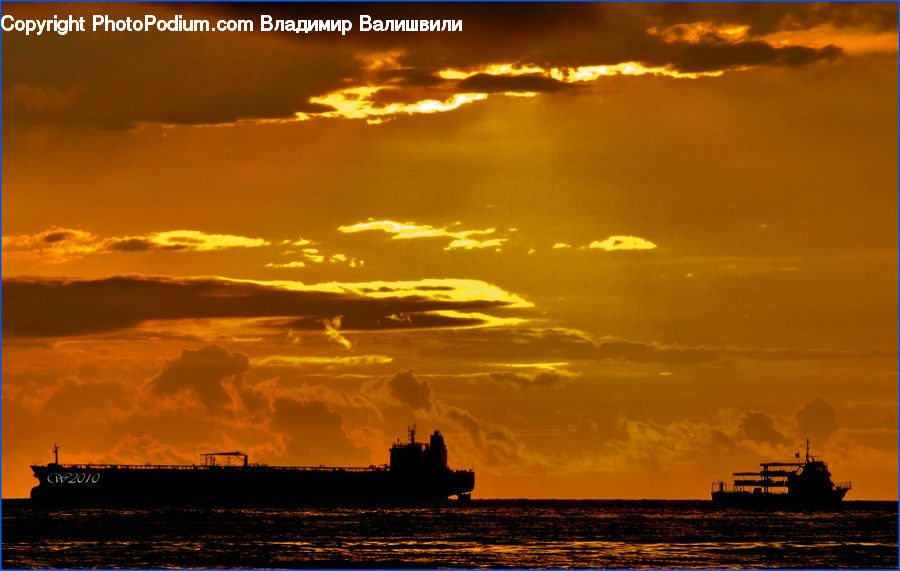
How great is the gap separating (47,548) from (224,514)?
56555 mm

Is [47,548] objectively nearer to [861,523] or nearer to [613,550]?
[613,550]

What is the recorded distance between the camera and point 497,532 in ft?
421

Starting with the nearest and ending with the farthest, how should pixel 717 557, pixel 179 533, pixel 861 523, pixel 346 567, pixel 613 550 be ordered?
1. pixel 346 567
2. pixel 717 557
3. pixel 613 550
4. pixel 179 533
5. pixel 861 523

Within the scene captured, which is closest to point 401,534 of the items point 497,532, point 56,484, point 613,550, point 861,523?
point 497,532

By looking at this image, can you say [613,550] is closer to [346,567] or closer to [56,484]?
[346,567]

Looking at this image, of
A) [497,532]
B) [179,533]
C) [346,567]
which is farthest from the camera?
[497,532]

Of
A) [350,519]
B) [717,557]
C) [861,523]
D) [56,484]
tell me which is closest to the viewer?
[717,557]

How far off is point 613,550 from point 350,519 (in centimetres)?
4887

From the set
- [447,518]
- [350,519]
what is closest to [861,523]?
[447,518]

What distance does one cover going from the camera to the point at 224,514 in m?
156

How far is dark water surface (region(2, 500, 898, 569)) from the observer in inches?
3666

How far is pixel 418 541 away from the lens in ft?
366

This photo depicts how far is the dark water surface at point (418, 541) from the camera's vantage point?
93.1 metres

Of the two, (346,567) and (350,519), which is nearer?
(346,567)
